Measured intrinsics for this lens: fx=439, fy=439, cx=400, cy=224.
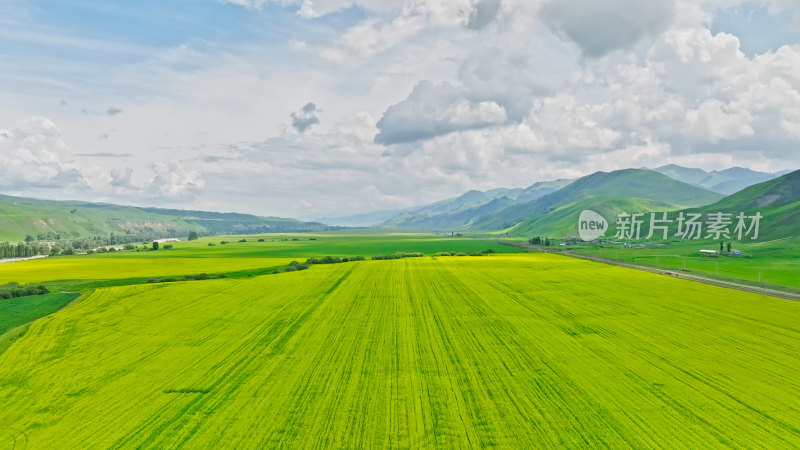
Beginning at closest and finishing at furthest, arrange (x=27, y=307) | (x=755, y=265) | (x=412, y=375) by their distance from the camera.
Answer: (x=412, y=375) < (x=27, y=307) < (x=755, y=265)

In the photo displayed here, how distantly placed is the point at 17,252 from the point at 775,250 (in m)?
282

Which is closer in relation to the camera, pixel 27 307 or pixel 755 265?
pixel 27 307

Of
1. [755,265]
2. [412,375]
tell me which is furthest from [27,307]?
[755,265]

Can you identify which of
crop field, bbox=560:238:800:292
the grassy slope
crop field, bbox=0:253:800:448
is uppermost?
crop field, bbox=560:238:800:292

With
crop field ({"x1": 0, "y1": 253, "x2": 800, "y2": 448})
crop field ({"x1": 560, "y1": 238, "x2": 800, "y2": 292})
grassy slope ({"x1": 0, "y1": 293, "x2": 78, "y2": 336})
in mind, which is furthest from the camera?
crop field ({"x1": 560, "y1": 238, "x2": 800, "y2": 292})

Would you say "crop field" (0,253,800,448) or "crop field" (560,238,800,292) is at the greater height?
"crop field" (560,238,800,292)

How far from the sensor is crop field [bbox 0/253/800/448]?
75.2ft

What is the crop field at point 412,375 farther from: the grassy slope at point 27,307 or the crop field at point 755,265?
the crop field at point 755,265

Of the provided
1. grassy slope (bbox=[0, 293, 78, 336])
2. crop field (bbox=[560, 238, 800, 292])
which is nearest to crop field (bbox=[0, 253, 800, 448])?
→ grassy slope (bbox=[0, 293, 78, 336])

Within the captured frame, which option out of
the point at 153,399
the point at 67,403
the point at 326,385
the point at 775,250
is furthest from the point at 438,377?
the point at 775,250

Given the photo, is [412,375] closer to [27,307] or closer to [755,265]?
[27,307]

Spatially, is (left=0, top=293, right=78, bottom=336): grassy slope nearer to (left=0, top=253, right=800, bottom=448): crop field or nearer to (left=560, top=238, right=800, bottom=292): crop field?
(left=0, top=253, right=800, bottom=448): crop field

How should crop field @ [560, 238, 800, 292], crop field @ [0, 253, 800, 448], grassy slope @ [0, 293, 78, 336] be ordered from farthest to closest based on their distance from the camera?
crop field @ [560, 238, 800, 292] < grassy slope @ [0, 293, 78, 336] < crop field @ [0, 253, 800, 448]

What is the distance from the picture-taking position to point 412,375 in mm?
30969
